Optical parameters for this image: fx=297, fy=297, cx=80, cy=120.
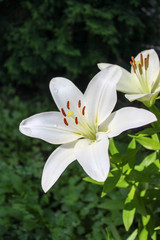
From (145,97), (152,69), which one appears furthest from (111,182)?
Answer: (152,69)

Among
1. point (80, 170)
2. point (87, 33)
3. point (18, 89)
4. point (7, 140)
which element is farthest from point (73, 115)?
point (18, 89)

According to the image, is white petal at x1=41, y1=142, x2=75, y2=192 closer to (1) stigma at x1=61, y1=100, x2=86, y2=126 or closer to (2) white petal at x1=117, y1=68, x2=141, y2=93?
(1) stigma at x1=61, y1=100, x2=86, y2=126

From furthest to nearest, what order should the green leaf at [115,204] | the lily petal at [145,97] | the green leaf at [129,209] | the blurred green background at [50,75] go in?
the blurred green background at [50,75] → the green leaf at [115,204] → the green leaf at [129,209] → the lily petal at [145,97]

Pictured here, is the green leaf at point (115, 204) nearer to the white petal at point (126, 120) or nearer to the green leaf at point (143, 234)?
the green leaf at point (143, 234)

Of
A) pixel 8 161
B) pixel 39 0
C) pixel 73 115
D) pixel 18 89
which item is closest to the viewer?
pixel 73 115

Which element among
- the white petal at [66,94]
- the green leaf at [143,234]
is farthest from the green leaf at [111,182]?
the green leaf at [143,234]

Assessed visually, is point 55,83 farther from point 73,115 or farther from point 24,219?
point 24,219

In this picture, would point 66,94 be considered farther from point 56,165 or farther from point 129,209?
point 129,209
